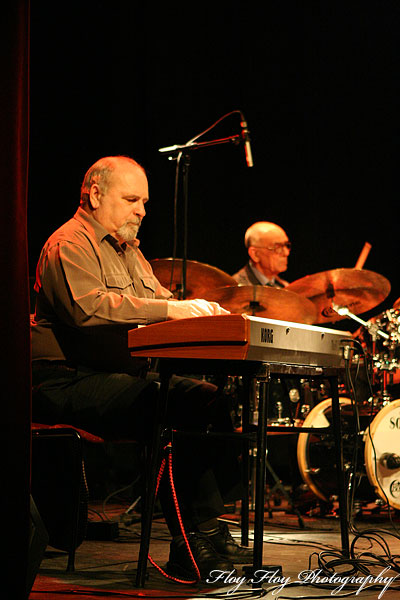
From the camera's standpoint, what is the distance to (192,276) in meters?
4.27

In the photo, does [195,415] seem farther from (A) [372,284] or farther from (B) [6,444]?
(A) [372,284]

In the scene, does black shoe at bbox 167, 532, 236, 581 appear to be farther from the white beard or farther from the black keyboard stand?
the white beard

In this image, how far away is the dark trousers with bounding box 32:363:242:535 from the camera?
2.46 meters

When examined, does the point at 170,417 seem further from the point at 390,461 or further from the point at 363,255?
the point at 363,255

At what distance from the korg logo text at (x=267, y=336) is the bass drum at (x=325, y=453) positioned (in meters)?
2.37

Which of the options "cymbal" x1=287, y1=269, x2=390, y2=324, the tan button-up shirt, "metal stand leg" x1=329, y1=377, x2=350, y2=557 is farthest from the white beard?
"cymbal" x1=287, y1=269, x2=390, y2=324

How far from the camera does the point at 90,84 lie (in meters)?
5.65

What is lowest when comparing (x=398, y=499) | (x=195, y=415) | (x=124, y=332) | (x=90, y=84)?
(x=398, y=499)

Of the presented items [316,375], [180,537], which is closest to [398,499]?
[316,375]

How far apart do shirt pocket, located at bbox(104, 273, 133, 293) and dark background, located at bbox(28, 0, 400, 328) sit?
285 centimetres

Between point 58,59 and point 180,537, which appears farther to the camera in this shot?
point 58,59

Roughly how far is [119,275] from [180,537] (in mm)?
1032

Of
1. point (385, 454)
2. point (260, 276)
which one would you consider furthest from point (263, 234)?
point (385, 454)

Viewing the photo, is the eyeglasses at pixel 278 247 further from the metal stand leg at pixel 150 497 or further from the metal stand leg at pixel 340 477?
the metal stand leg at pixel 150 497
